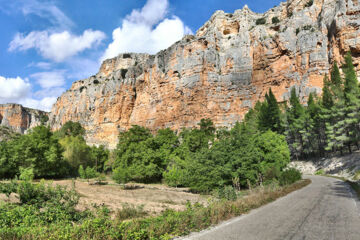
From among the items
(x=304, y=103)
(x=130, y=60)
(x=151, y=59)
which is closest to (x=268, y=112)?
(x=304, y=103)

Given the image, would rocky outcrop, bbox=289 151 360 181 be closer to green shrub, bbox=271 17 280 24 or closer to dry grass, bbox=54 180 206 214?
dry grass, bbox=54 180 206 214

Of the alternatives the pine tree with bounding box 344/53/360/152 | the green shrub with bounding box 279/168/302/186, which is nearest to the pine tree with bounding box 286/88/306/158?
the pine tree with bounding box 344/53/360/152

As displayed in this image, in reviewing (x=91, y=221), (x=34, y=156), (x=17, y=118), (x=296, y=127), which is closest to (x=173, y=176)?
(x=34, y=156)

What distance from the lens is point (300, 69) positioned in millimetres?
58375

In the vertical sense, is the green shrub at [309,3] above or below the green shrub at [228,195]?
above

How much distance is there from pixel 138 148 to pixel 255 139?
18152 millimetres

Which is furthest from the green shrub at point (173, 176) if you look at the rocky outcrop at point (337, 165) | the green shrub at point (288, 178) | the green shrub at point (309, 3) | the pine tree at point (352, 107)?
the green shrub at point (309, 3)

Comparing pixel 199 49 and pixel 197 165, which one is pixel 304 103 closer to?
pixel 199 49

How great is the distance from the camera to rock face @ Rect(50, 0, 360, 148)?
5516 centimetres

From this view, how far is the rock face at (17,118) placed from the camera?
5886 inches

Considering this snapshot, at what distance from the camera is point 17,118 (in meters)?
156

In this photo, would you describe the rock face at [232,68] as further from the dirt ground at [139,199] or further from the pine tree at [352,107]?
the dirt ground at [139,199]

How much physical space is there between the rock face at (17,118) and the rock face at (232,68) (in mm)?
94311

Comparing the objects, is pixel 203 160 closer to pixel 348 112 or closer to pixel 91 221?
pixel 91 221
